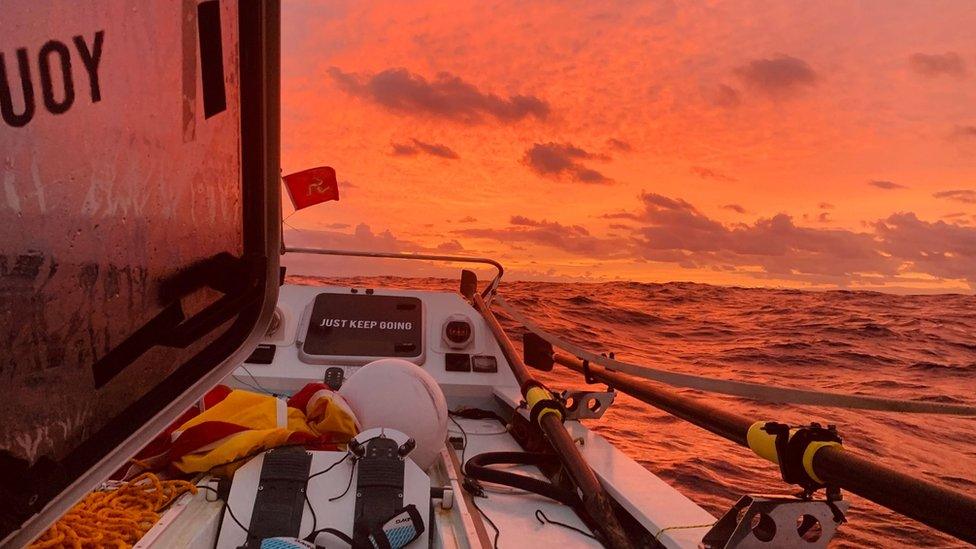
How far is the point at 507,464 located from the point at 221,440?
158 centimetres

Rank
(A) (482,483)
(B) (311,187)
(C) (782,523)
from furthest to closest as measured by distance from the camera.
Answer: (B) (311,187)
(A) (482,483)
(C) (782,523)

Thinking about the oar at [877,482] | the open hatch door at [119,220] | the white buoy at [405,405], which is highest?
the open hatch door at [119,220]

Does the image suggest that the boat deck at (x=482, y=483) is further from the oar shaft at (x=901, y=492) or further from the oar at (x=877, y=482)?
the oar shaft at (x=901, y=492)

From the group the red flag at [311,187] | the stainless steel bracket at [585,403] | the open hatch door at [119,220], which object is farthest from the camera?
the red flag at [311,187]

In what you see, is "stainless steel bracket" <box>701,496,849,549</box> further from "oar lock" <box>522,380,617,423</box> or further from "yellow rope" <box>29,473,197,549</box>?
"yellow rope" <box>29,473,197,549</box>

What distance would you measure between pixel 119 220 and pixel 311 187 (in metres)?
5.45

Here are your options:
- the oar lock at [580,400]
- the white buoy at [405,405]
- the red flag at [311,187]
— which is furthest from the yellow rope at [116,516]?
the red flag at [311,187]

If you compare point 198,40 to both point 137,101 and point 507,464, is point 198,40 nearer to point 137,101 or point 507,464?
point 137,101

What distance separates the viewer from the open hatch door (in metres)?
0.80

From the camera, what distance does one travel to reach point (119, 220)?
98 centimetres

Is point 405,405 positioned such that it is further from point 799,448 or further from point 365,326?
point 365,326

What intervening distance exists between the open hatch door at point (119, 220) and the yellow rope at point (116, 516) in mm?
1345

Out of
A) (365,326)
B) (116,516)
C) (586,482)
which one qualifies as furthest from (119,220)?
(365,326)

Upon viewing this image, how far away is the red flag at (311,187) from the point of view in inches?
245
